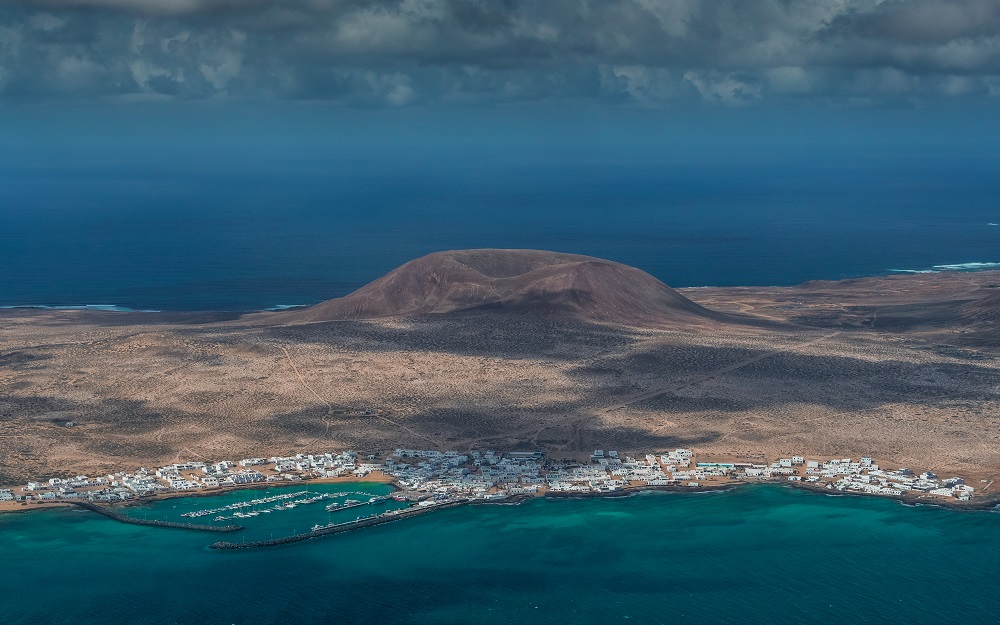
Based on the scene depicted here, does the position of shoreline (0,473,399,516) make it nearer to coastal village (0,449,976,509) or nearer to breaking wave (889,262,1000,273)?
coastal village (0,449,976,509)

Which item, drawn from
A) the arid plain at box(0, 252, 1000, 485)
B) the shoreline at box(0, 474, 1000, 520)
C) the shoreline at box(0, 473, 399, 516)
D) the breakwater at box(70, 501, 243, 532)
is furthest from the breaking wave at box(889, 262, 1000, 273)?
the breakwater at box(70, 501, 243, 532)

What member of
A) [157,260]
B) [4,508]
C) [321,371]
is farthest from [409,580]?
[157,260]

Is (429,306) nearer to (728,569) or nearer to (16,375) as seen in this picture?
(16,375)

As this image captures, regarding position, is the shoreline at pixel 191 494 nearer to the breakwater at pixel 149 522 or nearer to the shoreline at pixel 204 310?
the breakwater at pixel 149 522

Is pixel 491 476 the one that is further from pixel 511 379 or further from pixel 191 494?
pixel 511 379

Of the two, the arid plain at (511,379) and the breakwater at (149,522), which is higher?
the arid plain at (511,379)

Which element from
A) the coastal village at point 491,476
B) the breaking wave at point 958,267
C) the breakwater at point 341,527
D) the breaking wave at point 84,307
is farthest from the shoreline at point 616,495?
the breaking wave at point 958,267

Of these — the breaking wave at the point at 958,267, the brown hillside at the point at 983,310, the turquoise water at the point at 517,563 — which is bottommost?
the turquoise water at the point at 517,563
